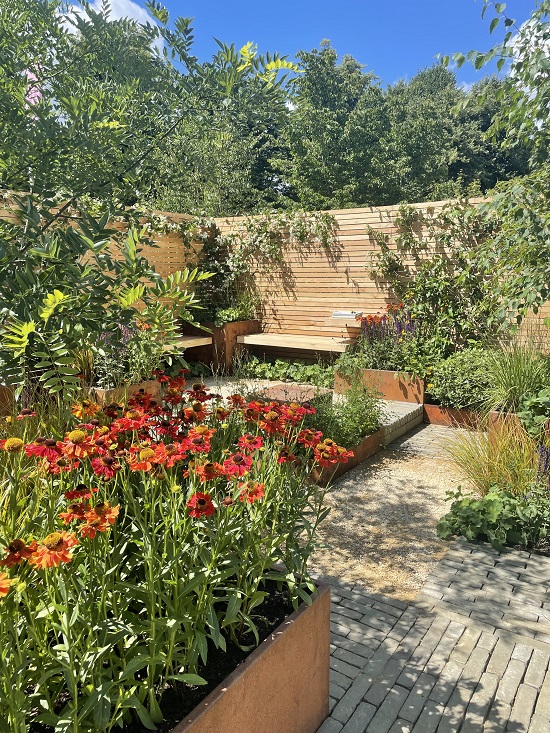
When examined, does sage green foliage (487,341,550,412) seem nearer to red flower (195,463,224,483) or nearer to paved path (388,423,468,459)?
paved path (388,423,468,459)

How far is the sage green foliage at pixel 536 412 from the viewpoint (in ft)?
13.3

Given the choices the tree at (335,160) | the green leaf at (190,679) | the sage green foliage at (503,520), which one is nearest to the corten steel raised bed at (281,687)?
the green leaf at (190,679)

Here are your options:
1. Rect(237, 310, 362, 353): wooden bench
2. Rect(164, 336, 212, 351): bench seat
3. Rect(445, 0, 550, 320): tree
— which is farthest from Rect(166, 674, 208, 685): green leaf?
Rect(164, 336, 212, 351): bench seat

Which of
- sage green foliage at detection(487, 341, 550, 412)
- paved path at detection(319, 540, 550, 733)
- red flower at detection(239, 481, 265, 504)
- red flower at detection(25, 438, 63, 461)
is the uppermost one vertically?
A: red flower at detection(25, 438, 63, 461)

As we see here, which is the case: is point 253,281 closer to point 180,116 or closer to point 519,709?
point 180,116

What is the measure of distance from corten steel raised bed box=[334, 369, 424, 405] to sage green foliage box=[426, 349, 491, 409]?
14cm

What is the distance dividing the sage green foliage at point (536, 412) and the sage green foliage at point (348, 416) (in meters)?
1.22

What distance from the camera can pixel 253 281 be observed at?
8.32 meters

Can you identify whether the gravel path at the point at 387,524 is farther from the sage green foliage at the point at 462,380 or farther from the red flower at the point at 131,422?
the red flower at the point at 131,422

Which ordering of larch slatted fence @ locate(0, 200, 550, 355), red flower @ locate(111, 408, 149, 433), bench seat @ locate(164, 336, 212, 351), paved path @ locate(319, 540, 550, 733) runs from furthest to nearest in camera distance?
bench seat @ locate(164, 336, 212, 351)
larch slatted fence @ locate(0, 200, 550, 355)
paved path @ locate(319, 540, 550, 733)
red flower @ locate(111, 408, 149, 433)

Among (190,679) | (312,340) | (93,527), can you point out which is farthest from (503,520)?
(312,340)

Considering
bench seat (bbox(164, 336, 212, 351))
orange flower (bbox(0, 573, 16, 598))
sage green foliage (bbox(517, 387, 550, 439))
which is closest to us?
orange flower (bbox(0, 573, 16, 598))

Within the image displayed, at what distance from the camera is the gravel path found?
2.80 metres

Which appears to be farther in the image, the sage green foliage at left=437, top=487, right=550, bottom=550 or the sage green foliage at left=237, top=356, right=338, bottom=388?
the sage green foliage at left=237, top=356, right=338, bottom=388
